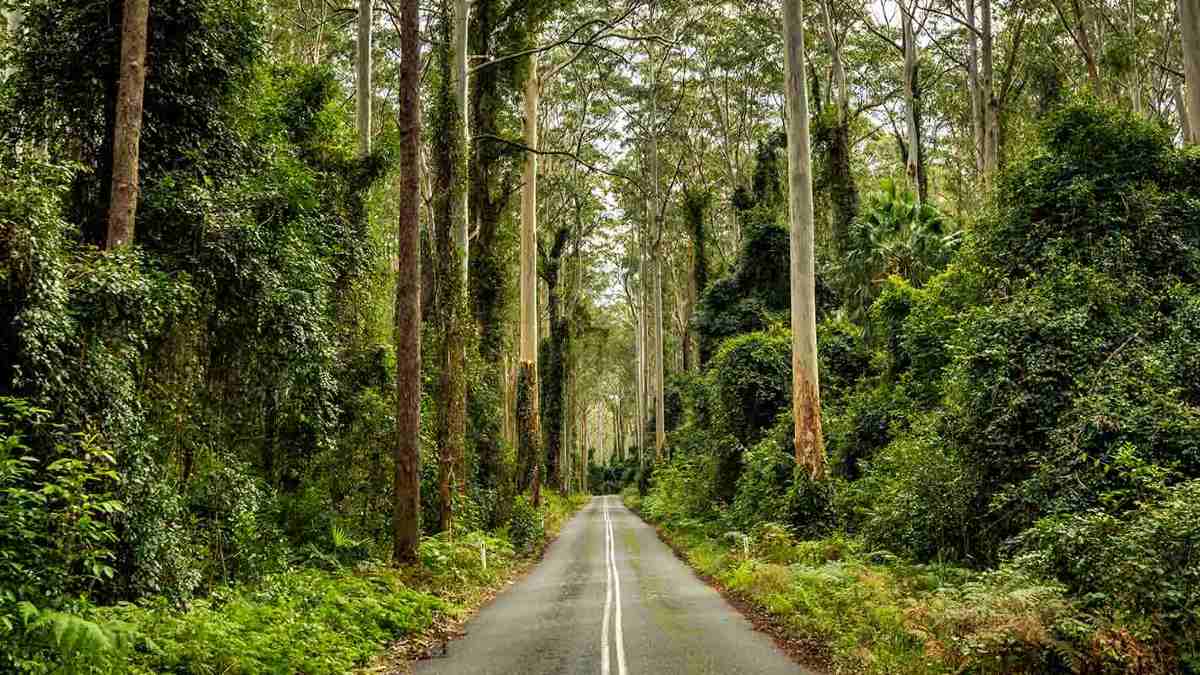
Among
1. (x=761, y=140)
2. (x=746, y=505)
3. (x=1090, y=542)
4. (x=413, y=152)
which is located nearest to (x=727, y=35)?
A: (x=761, y=140)

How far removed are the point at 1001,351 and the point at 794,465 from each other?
823 cm

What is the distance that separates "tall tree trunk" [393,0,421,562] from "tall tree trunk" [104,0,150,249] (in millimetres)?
4357

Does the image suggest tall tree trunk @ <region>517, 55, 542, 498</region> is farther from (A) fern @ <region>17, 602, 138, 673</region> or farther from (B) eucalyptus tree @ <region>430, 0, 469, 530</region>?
(A) fern @ <region>17, 602, 138, 673</region>

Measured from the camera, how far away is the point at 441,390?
18.0m

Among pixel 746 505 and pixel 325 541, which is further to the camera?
pixel 746 505

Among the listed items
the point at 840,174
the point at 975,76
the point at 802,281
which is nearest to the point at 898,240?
the point at 840,174

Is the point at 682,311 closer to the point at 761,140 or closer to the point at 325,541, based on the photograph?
the point at 761,140

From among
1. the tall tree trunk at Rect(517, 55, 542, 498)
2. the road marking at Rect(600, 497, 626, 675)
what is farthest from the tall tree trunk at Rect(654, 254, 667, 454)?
the tall tree trunk at Rect(517, 55, 542, 498)

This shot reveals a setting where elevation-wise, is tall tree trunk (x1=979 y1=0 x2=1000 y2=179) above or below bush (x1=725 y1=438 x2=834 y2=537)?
above

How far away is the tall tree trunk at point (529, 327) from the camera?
27.2m

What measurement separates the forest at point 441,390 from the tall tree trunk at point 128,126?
5cm

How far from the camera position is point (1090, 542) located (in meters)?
8.00

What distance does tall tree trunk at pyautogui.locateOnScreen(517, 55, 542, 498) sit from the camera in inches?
1072

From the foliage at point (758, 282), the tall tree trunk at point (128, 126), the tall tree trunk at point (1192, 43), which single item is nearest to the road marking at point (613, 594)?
the tall tree trunk at point (128, 126)
